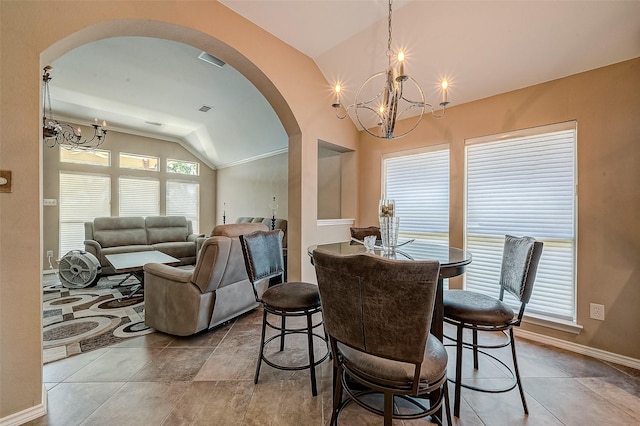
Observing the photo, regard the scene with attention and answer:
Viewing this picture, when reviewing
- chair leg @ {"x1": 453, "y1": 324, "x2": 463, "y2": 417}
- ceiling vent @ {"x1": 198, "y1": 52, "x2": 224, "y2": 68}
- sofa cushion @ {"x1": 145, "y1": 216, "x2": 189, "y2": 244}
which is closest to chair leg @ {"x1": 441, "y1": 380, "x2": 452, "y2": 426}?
chair leg @ {"x1": 453, "y1": 324, "x2": 463, "y2": 417}

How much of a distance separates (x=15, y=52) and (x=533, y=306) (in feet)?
14.4

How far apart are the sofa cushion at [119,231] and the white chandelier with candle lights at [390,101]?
5.29 metres

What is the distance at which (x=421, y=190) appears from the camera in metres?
3.47

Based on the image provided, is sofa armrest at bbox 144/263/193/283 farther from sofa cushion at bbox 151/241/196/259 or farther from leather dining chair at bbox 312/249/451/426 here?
sofa cushion at bbox 151/241/196/259

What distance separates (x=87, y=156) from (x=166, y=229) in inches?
89.7

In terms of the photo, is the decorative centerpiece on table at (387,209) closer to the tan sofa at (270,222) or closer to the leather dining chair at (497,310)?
the leather dining chair at (497,310)

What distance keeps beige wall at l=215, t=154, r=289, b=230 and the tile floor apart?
13.2ft

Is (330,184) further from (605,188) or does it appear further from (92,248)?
(92,248)

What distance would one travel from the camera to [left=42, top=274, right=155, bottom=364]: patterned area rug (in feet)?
7.97

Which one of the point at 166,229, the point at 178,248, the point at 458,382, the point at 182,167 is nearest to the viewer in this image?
the point at 458,382

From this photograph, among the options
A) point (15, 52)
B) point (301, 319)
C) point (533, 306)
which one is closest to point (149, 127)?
point (15, 52)

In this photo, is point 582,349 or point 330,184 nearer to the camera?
point 582,349

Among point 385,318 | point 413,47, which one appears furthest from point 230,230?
point 413,47

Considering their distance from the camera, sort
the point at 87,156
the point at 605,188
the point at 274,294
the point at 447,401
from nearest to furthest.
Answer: the point at 447,401
the point at 274,294
the point at 605,188
the point at 87,156
